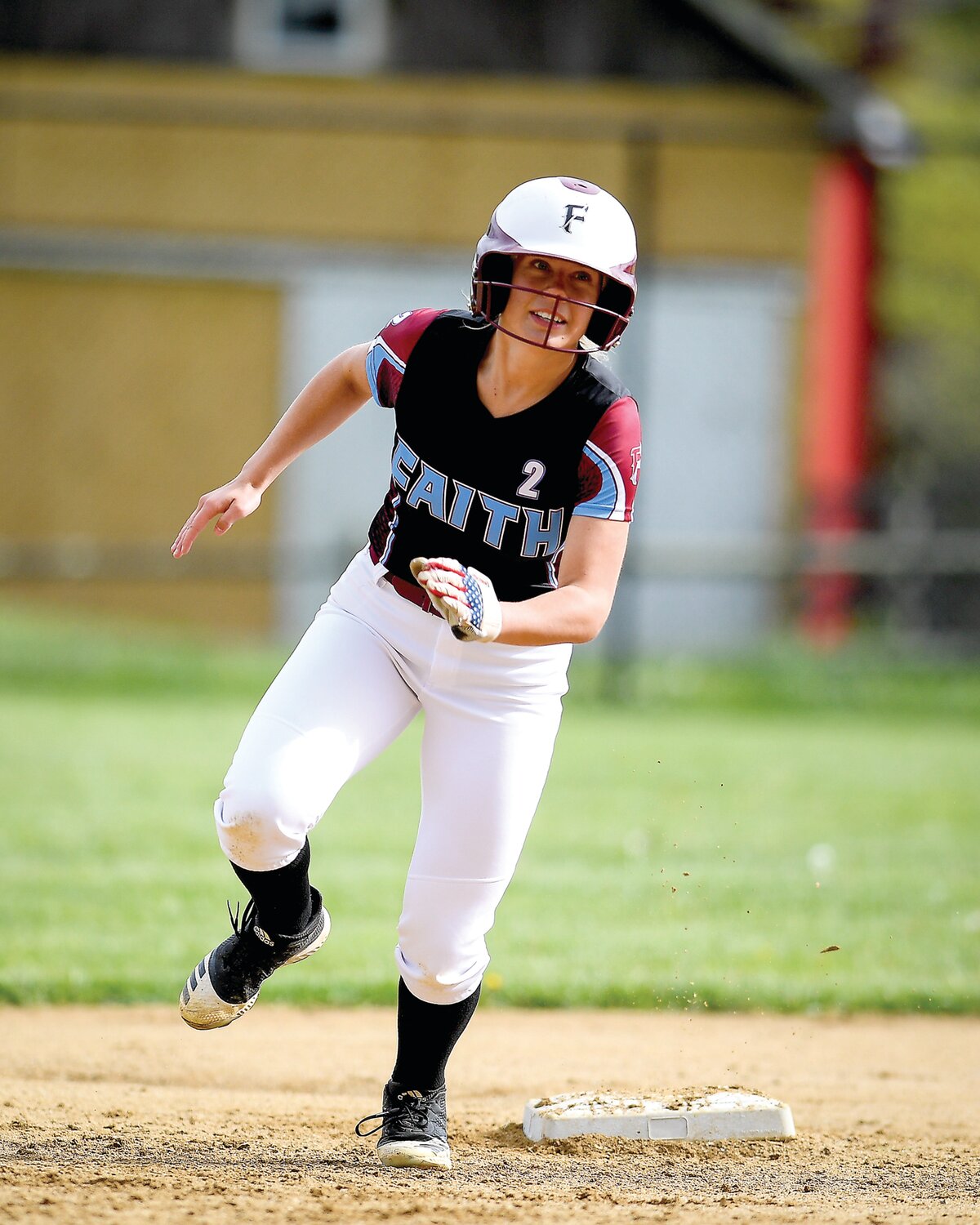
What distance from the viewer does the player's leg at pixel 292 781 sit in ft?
11.3

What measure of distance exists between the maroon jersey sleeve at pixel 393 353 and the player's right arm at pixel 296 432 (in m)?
0.08

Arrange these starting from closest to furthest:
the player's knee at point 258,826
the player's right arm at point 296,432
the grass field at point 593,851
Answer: the player's knee at point 258,826
the player's right arm at point 296,432
the grass field at point 593,851

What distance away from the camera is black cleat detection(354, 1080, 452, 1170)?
3619 millimetres

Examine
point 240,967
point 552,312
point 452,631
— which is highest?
point 552,312

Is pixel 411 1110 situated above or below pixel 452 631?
below

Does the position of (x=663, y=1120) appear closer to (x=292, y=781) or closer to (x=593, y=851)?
(x=292, y=781)

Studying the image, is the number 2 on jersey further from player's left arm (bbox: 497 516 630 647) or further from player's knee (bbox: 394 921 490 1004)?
player's knee (bbox: 394 921 490 1004)

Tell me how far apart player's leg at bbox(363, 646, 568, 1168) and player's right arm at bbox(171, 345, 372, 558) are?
669 mm

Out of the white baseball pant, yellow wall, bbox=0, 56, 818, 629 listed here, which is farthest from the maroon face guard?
yellow wall, bbox=0, 56, 818, 629

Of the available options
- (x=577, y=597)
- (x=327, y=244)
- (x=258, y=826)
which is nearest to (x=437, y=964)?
(x=258, y=826)

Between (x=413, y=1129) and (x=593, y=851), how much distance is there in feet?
12.6

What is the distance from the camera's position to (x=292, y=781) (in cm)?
345

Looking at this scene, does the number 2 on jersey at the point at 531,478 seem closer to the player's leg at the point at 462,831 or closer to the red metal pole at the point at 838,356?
the player's leg at the point at 462,831

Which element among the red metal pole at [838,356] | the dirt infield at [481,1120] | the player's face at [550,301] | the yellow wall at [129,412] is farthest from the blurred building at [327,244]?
the player's face at [550,301]
